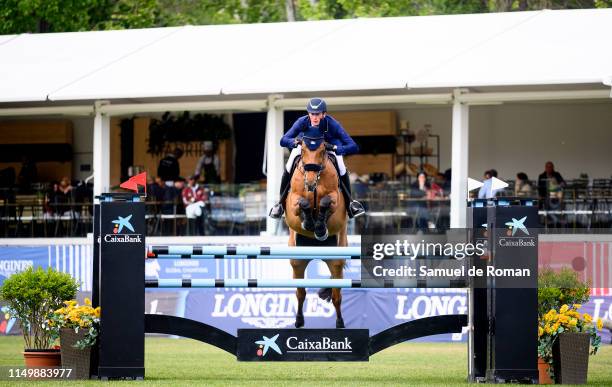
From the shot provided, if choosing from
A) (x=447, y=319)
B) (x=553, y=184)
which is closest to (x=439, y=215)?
(x=553, y=184)

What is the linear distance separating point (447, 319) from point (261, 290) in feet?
23.9

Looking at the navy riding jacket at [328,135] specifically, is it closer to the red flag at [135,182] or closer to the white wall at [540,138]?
the red flag at [135,182]

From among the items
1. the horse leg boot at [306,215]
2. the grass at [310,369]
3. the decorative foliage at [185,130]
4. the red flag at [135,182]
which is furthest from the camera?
the decorative foliage at [185,130]

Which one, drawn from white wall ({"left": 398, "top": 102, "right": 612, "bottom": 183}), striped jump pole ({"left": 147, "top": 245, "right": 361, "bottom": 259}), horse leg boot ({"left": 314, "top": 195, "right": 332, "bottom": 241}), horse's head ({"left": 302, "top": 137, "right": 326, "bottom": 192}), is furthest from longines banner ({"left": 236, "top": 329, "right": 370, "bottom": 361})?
white wall ({"left": 398, "top": 102, "right": 612, "bottom": 183})

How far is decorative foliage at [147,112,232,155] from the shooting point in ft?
79.2

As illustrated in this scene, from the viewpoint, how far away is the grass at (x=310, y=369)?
33.6 ft

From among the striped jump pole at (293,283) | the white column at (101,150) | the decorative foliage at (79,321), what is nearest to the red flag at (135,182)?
the striped jump pole at (293,283)

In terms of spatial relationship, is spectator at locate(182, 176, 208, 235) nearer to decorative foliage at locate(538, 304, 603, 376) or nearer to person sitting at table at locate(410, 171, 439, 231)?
person sitting at table at locate(410, 171, 439, 231)

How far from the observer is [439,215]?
61.2 ft

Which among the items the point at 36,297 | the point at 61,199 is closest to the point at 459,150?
the point at 61,199

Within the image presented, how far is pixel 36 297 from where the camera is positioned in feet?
36.8

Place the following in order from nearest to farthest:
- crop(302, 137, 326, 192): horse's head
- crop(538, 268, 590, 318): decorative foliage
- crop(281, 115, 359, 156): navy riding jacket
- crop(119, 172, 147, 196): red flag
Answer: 1. crop(119, 172, 147, 196): red flag
2. crop(538, 268, 590, 318): decorative foliage
3. crop(302, 137, 326, 192): horse's head
4. crop(281, 115, 359, 156): navy riding jacket

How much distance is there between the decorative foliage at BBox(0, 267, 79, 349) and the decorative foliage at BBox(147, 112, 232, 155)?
1265 centimetres

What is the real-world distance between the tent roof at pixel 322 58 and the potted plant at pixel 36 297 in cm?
793
